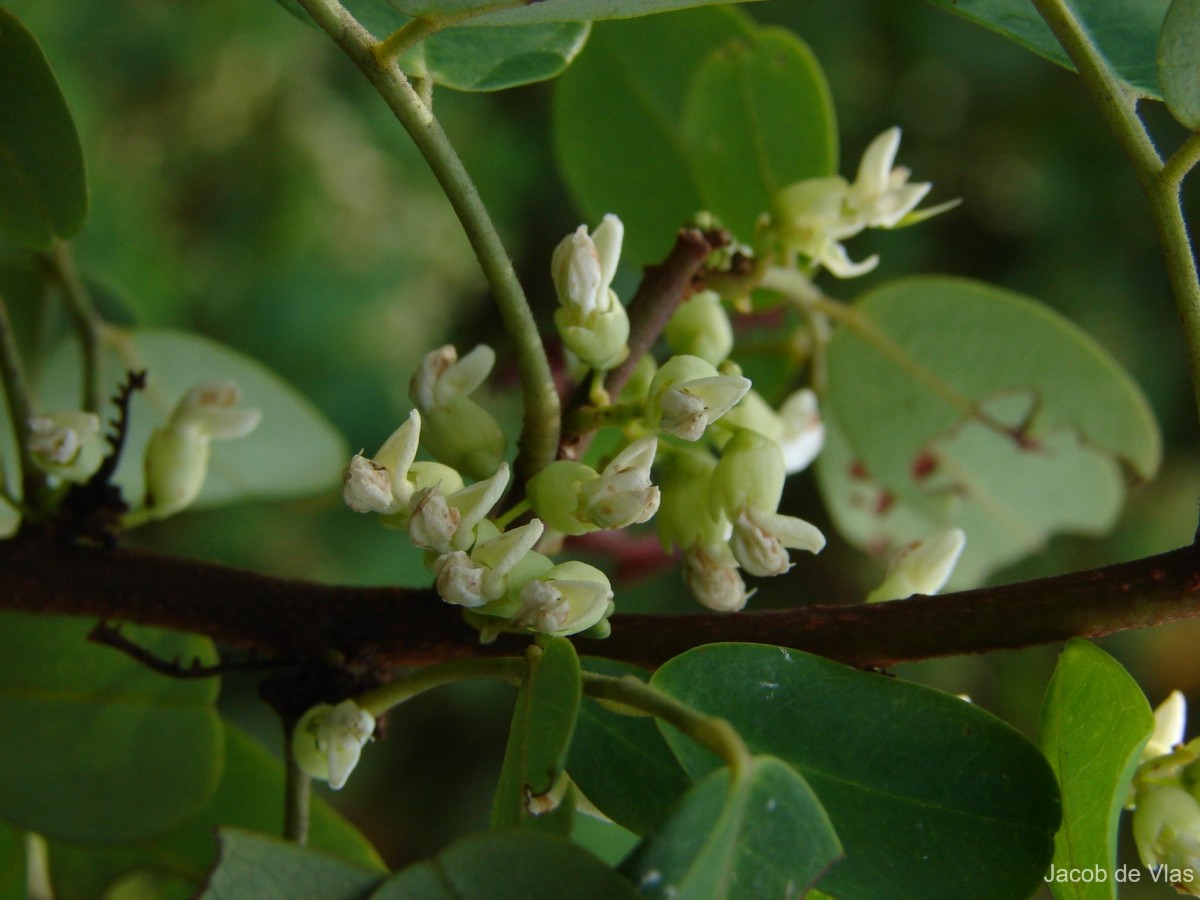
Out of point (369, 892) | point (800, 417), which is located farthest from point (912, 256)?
point (369, 892)

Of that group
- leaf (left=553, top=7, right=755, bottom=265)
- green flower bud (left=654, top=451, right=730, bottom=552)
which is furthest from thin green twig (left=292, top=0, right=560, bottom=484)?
leaf (left=553, top=7, right=755, bottom=265)

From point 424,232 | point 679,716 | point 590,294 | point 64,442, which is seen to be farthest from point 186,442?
point 424,232

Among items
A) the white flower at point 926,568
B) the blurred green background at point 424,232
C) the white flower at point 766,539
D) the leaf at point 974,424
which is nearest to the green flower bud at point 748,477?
the white flower at point 766,539

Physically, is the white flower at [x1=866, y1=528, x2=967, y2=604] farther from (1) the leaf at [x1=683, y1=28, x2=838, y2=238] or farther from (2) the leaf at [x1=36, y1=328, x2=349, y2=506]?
(2) the leaf at [x1=36, y1=328, x2=349, y2=506]

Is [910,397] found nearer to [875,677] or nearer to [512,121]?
[875,677]

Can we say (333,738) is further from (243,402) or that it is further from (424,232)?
(424,232)

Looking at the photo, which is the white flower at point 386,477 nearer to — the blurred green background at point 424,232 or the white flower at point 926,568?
the white flower at point 926,568
